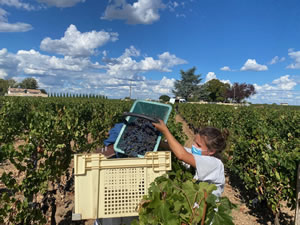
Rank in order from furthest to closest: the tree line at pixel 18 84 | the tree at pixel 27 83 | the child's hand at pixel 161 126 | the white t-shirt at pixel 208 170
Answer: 1. the tree at pixel 27 83
2. the tree line at pixel 18 84
3. the white t-shirt at pixel 208 170
4. the child's hand at pixel 161 126

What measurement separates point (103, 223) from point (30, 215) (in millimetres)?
1160

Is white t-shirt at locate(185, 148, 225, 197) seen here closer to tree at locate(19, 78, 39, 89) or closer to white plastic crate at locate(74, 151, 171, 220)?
white plastic crate at locate(74, 151, 171, 220)

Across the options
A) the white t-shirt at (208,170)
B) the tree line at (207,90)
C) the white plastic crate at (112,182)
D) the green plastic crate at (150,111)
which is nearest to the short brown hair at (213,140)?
the white t-shirt at (208,170)

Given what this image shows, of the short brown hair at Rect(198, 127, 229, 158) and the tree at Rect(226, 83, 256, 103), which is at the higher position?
the tree at Rect(226, 83, 256, 103)

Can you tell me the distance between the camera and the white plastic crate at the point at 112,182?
133cm

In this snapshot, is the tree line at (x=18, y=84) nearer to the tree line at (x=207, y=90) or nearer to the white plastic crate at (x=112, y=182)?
the tree line at (x=207, y=90)

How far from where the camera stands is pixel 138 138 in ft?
5.38

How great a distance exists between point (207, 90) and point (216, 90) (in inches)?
136

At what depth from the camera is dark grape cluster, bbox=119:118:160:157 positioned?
1624 mm

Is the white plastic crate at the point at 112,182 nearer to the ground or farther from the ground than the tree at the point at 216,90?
nearer to the ground

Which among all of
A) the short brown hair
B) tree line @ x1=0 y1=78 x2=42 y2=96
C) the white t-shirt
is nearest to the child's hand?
the white t-shirt

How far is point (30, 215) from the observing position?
2580 mm

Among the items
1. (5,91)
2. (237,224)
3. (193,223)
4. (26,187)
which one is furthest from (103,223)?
(5,91)

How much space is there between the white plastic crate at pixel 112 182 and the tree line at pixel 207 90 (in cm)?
7541
